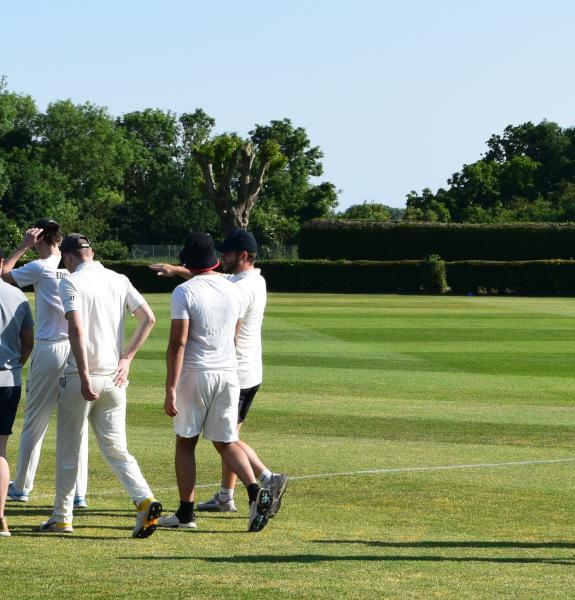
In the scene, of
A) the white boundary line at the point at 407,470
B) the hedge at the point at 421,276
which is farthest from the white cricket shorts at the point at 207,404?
the hedge at the point at 421,276

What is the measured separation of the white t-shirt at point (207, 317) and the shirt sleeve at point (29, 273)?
45.0 inches

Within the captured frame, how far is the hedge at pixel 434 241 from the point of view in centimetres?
7388

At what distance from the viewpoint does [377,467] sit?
37.3 feet

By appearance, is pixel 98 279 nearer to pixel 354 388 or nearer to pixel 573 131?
pixel 354 388

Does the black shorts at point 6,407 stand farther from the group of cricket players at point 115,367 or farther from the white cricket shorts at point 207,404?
the white cricket shorts at point 207,404

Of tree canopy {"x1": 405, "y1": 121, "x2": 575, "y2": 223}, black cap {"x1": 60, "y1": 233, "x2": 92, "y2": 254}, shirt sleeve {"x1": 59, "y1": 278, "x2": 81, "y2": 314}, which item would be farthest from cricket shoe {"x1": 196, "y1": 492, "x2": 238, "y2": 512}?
tree canopy {"x1": 405, "y1": 121, "x2": 575, "y2": 223}

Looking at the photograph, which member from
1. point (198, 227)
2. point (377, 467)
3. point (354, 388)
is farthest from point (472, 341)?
point (198, 227)

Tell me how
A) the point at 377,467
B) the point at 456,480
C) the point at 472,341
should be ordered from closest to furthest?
the point at 456,480 < the point at 377,467 < the point at 472,341

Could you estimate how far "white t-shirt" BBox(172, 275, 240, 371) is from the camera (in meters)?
8.15

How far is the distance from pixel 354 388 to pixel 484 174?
99790 mm

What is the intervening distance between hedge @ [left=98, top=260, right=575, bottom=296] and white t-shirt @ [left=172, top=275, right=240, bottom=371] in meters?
55.2

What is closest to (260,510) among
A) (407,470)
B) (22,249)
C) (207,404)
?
(207,404)

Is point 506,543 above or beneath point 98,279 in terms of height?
beneath

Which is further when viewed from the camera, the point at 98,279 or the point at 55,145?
the point at 55,145
